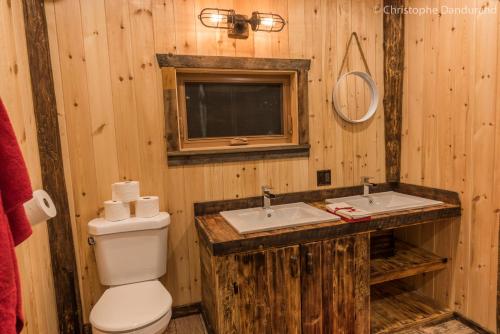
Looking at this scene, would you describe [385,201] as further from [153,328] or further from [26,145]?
[26,145]

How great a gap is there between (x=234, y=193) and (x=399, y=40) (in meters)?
1.76

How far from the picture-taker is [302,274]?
179 centimetres

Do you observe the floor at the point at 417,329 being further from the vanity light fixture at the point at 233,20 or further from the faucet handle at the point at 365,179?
the vanity light fixture at the point at 233,20

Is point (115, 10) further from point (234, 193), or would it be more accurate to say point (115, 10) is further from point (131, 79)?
point (234, 193)

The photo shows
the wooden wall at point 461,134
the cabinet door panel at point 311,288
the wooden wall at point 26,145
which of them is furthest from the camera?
the wooden wall at point 461,134

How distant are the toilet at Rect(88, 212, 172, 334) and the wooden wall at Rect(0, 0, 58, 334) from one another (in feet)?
0.84

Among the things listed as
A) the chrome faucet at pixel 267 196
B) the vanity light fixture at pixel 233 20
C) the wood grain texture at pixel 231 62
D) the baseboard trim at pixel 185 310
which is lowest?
the baseboard trim at pixel 185 310

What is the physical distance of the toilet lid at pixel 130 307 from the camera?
1.51 meters

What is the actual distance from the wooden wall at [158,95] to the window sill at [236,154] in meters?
0.05

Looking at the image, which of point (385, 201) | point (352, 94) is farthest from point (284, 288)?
point (352, 94)

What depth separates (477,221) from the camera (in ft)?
6.61

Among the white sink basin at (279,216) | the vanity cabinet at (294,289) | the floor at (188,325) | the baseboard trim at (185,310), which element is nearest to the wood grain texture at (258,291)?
the vanity cabinet at (294,289)

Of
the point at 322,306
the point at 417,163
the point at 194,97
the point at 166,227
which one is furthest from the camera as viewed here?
the point at 417,163

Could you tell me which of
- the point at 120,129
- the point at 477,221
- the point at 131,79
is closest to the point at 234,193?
the point at 120,129
